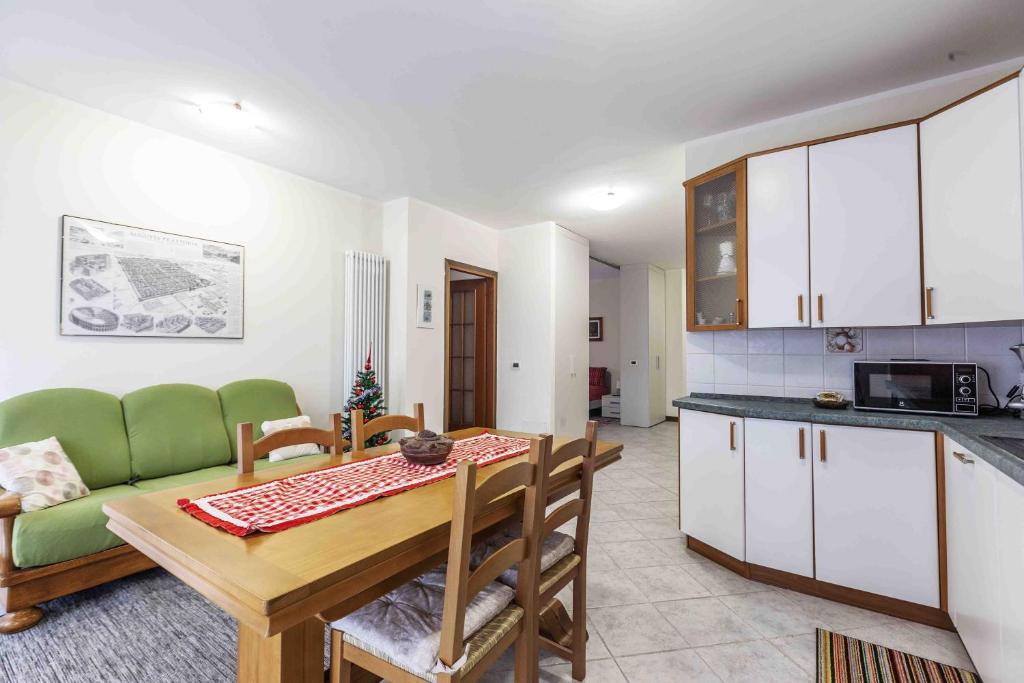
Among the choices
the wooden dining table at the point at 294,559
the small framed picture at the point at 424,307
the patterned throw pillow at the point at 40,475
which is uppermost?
the small framed picture at the point at 424,307

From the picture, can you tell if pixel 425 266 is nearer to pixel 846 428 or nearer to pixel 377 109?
pixel 377 109

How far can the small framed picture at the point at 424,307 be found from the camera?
14.5 ft

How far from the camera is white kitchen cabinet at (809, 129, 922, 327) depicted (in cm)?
220

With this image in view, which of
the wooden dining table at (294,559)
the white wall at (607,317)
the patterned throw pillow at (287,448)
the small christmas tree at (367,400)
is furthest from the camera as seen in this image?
the white wall at (607,317)

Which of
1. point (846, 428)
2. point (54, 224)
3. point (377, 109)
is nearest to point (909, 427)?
point (846, 428)

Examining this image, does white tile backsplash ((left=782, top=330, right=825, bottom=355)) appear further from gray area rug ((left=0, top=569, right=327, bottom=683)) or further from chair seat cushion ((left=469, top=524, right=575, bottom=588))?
gray area rug ((left=0, top=569, right=327, bottom=683))

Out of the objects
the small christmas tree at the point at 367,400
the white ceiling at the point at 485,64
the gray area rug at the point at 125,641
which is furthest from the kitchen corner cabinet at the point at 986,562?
the small christmas tree at the point at 367,400

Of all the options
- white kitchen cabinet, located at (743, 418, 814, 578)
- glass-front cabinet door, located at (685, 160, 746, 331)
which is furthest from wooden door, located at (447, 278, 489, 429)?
white kitchen cabinet, located at (743, 418, 814, 578)

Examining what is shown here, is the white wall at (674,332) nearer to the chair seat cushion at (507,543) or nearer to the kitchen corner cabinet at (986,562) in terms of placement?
the kitchen corner cabinet at (986,562)

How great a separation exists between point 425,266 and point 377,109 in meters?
1.83

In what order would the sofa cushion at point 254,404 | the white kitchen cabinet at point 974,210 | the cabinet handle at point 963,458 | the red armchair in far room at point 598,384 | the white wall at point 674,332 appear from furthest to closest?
1. the red armchair in far room at point 598,384
2. the white wall at point 674,332
3. the sofa cushion at point 254,404
4. the white kitchen cabinet at point 974,210
5. the cabinet handle at point 963,458

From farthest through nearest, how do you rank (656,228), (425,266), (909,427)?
(656,228)
(425,266)
(909,427)

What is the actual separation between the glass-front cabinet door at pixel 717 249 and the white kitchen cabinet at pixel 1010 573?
53.7 inches

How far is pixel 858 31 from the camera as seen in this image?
6.76 ft
